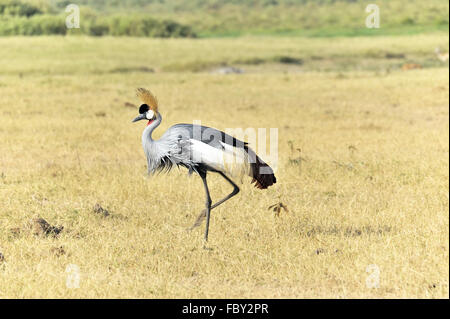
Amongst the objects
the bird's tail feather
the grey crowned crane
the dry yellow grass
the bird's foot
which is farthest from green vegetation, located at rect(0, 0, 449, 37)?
the bird's tail feather

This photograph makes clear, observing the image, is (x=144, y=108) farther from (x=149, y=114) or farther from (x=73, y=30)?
(x=73, y=30)

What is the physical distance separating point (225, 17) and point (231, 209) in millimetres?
75024

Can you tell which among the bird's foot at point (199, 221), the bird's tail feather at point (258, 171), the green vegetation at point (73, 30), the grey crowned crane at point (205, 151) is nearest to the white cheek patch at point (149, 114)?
the grey crowned crane at point (205, 151)

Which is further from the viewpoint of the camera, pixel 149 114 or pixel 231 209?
pixel 231 209

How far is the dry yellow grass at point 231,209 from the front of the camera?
5.11m

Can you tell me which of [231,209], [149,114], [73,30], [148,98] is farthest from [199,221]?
[73,30]

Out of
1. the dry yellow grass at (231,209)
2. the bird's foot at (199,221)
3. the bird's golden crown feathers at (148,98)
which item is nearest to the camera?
the dry yellow grass at (231,209)

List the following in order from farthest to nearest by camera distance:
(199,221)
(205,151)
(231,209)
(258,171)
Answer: (231,209) → (199,221) → (258,171) → (205,151)

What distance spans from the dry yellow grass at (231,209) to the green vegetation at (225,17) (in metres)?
17.8

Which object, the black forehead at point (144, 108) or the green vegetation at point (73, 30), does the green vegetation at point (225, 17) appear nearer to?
the green vegetation at point (73, 30)

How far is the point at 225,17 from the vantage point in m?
80.6

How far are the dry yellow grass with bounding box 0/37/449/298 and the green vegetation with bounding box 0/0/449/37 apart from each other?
17.8 meters

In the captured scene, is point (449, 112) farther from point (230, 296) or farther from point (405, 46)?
point (405, 46)
